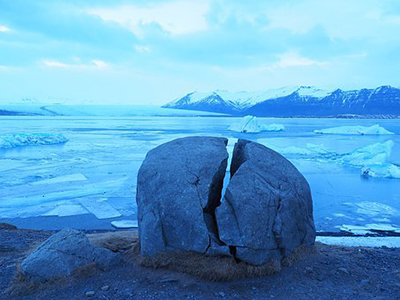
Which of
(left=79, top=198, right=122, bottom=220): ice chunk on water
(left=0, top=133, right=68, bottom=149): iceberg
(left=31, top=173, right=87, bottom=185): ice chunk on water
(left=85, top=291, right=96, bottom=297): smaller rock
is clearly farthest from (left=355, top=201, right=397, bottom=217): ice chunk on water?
(left=0, top=133, right=68, bottom=149): iceberg

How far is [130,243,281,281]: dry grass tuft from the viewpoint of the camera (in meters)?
4.79

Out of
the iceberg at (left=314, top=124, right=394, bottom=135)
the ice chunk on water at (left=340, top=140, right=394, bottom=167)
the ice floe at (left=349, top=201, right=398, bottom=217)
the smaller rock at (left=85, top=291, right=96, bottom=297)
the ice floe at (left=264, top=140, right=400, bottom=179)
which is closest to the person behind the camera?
the smaller rock at (left=85, top=291, right=96, bottom=297)

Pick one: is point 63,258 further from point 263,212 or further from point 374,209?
point 374,209

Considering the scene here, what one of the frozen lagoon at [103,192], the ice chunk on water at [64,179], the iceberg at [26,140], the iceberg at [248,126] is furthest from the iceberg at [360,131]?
the ice chunk on water at [64,179]

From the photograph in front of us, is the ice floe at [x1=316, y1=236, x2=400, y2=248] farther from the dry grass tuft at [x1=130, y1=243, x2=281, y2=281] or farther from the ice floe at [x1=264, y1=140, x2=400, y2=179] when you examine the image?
the ice floe at [x1=264, y1=140, x2=400, y2=179]

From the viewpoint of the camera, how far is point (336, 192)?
1261 centimetres

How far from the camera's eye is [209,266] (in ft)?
15.9

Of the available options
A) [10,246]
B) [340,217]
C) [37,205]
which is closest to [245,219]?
[10,246]

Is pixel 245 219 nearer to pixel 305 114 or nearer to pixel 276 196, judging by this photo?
pixel 276 196

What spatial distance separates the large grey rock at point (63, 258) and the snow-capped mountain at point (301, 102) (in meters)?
109

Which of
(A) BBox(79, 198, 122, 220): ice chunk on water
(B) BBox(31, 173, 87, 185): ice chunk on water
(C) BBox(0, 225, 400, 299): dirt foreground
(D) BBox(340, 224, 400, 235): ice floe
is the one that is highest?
(C) BBox(0, 225, 400, 299): dirt foreground

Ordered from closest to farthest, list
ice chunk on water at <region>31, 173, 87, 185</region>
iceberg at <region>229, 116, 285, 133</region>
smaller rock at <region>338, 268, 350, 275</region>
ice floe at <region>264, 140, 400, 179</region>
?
smaller rock at <region>338, 268, 350, 275</region> → ice chunk on water at <region>31, 173, 87, 185</region> → ice floe at <region>264, 140, 400, 179</region> → iceberg at <region>229, 116, 285, 133</region>

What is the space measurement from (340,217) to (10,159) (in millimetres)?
16411

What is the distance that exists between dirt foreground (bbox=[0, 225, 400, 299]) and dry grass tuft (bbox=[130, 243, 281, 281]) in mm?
18
